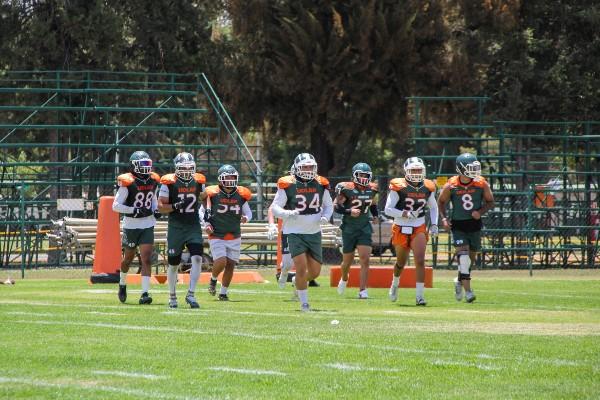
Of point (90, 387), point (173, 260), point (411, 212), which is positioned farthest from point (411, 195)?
point (90, 387)

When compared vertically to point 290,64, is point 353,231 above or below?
below

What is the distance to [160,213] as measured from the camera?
16.7 m

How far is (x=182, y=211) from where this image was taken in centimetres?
1644

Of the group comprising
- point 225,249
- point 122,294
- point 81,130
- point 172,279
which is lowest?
point 122,294

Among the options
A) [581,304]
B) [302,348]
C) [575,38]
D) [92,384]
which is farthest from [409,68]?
[92,384]

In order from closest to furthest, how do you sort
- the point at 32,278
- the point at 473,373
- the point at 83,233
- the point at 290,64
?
the point at 473,373
the point at 32,278
the point at 83,233
the point at 290,64

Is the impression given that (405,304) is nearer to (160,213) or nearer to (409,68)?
(160,213)

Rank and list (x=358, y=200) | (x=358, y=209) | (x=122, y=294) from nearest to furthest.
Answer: (x=122, y=294), (x=358, y=209), (x=358, y=200)

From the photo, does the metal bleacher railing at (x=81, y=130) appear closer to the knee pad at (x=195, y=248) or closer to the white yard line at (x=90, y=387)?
the knee pad at (x=195, y=248)

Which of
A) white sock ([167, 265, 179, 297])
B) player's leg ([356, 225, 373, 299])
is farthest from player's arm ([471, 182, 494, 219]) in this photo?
white sock ([167, 265, 179, 297])

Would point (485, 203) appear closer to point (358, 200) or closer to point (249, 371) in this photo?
point (358, 200)

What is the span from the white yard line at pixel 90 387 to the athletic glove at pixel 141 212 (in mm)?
7923

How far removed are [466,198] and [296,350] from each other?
763cm

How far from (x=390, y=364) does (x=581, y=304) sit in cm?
814
